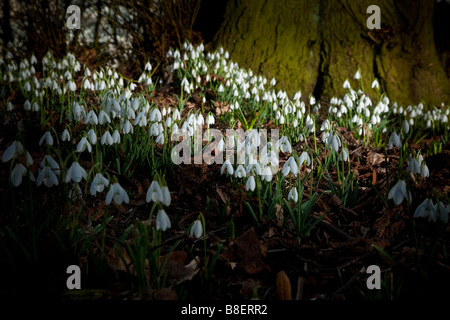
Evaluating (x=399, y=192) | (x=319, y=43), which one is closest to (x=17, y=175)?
(x=399, y=192)

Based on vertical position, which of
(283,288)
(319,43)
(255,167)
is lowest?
(283,288)

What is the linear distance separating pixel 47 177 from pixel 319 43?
418 centimetres

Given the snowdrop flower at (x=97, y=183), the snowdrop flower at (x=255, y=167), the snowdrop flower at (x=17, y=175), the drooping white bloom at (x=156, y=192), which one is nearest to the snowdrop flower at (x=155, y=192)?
the drooping white bloom at (x=156, y=192)

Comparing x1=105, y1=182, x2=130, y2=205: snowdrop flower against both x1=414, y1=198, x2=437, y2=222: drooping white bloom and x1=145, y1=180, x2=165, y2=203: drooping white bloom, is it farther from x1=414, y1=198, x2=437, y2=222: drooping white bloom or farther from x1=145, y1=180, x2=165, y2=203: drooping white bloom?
x1=414, y1=198, x2=437, y2=222: drooping white bloom

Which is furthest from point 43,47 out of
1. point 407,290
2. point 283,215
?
point 407,290

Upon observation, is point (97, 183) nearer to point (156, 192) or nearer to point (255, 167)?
point (156, 192)

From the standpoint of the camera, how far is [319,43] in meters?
4.66

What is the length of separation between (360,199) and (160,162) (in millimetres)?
1399

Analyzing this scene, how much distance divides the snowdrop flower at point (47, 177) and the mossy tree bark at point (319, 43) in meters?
3.64

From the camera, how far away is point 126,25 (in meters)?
5.05

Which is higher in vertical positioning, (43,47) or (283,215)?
(43,47)

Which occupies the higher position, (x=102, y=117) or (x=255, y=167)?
(x=102, y=117)

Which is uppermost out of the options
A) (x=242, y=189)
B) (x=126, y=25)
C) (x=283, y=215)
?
(x=126, y=25)
